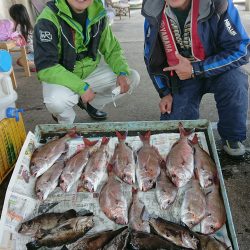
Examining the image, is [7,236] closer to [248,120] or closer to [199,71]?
[199,71]

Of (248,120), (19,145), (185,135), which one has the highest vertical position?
(185,135)

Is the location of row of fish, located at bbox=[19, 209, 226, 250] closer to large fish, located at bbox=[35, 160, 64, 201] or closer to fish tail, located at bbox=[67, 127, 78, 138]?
large fish, located at bbox=[35, 160, 64, 201]

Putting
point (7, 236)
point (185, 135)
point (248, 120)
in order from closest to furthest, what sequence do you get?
point (7, 236) < point (185, 135) < point (248, 120)

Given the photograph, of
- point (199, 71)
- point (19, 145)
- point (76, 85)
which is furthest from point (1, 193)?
point (199, 71)

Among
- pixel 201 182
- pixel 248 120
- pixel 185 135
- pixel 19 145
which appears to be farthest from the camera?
pixel 248 120

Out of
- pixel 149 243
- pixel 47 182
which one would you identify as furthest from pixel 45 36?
pixel 149 243

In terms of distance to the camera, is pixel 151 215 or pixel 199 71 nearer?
pixel 151 215

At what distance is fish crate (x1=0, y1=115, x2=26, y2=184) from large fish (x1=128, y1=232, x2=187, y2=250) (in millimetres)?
1370

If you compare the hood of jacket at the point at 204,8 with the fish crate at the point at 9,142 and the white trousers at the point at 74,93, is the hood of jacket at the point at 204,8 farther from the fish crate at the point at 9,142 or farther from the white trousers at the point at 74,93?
the fish crate at the point at 9,142

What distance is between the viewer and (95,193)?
Result: 226 cm

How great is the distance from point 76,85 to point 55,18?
2.03 feet

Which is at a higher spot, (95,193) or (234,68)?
(234,68)

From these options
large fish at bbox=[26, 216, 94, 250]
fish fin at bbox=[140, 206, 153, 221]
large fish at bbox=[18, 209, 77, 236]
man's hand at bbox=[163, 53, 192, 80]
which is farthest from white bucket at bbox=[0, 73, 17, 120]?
fish fin at bbox=[140, 206, 153, 221]

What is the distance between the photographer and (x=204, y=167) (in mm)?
2291
